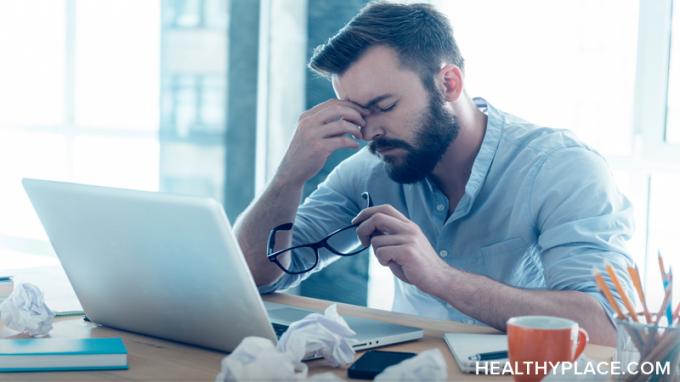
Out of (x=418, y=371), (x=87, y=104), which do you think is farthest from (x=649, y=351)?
(x=87, y=104)

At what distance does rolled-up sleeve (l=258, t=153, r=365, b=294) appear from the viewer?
1920 millimetres

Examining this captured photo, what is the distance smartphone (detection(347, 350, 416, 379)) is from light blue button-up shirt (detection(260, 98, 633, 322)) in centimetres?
42

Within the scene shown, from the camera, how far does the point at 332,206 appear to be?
1.96 m

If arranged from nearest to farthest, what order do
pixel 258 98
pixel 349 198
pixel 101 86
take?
pixel 349 198
pixel 258 98
pixel 101 86

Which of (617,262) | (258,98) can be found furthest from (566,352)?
(258,98)

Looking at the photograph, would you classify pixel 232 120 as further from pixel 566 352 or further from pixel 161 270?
pixel 566 352

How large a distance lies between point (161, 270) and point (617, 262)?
0.75 meters

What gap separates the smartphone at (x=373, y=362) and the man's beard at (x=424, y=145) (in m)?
0.69

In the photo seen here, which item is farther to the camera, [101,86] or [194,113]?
[101,86]

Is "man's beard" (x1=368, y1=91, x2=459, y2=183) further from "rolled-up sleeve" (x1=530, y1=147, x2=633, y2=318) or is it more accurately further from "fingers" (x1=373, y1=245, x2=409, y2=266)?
"fingers" (x1=373, y1=245, x2=409, y2=266)

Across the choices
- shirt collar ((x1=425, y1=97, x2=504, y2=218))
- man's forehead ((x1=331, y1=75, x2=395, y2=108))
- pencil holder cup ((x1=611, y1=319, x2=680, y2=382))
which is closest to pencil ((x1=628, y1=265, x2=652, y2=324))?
pencil holder cup ((x1=611, y1=319, x2=680, y2=382))

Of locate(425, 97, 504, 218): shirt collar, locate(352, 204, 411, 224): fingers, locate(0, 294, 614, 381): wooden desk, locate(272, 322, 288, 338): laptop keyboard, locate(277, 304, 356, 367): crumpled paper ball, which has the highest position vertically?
locate(425, 97, 504, 218): shirt collar

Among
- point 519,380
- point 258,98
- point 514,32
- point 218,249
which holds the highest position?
point 514,32

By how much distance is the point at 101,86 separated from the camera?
14.8 feet
